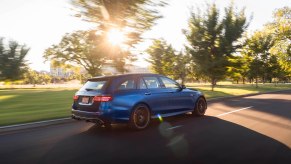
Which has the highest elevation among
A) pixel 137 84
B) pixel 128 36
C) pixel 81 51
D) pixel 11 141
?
pixel 81 51

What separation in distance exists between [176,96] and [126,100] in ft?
7.08

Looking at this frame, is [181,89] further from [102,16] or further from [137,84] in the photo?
[102,16]

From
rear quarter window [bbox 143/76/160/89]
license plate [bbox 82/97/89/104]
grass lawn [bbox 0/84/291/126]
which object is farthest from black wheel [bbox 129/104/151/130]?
grass lawn [bbox 0/84/291/126]

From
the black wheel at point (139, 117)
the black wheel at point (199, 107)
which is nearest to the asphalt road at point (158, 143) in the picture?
the black wheel at point (139, 117)

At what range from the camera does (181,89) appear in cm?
906

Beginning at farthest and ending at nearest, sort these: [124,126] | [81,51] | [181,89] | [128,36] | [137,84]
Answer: [81,51] < [128,36] < [181,89] < [124,126] < [137,84]

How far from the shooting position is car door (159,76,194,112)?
28.1ft

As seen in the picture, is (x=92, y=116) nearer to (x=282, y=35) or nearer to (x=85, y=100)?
(x=85, y=100)

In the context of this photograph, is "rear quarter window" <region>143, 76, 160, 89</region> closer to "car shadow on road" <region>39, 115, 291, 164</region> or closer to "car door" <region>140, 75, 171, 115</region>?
"car door" <region>140, 75, 171, 115</region>

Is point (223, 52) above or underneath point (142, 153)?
above

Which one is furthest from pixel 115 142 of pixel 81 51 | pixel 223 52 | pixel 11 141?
pixel 81 51

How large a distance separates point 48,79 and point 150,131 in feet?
473

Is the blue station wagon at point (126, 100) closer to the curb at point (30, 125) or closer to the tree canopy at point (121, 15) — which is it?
the curb at point (30, 125)

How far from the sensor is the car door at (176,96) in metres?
8.55
